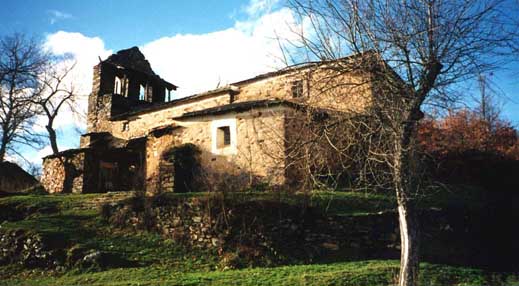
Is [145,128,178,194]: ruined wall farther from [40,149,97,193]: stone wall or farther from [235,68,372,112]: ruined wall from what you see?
[235,68,372,112]: ruined wall

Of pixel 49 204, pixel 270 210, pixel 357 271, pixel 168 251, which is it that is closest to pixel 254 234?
pixel 270 210

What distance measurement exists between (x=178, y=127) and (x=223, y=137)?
244 centimetres

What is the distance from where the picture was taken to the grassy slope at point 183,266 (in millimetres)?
7977

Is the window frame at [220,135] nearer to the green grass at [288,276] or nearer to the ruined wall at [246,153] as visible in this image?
the ruined wall at [246,153]

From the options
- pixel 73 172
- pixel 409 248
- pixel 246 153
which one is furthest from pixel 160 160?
pixel 409 248

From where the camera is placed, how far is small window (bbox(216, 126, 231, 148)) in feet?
52.5

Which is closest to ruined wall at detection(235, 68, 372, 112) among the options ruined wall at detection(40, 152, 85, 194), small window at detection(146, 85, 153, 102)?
ruined wall at detection(40, 152, 85, 194)

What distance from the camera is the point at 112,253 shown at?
988 centimetres

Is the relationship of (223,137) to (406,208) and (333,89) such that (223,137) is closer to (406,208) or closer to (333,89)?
(333,89)

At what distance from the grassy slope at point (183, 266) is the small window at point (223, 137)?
4885 millimetres

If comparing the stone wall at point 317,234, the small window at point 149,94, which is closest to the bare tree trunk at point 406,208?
the stone wall at point 317,234

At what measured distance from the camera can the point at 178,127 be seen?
1747 centimetres

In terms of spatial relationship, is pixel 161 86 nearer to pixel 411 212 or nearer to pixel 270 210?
pixel 270 210

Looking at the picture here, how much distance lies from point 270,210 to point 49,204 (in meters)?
8.48
